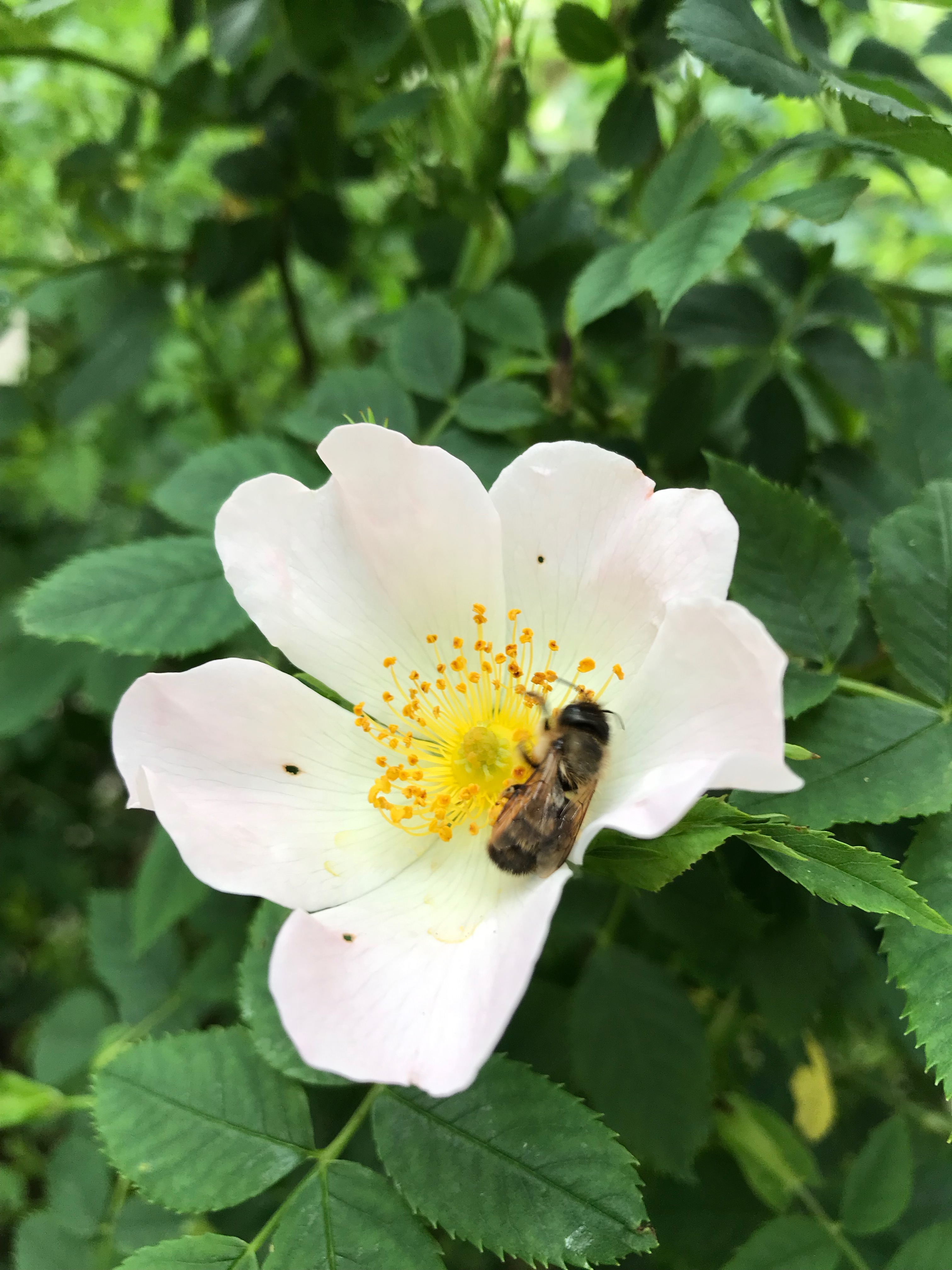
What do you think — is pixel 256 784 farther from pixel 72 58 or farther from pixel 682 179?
pixel 72 58

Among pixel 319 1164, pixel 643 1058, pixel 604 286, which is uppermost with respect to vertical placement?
pixel 604 286

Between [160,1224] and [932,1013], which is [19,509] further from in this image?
[932,1013]

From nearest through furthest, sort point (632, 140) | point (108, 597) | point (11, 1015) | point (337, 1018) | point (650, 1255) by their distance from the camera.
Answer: point (337, 1018) → point (650, 1255) → point (108, 597) → point (632, 140) → point (11, 1015)

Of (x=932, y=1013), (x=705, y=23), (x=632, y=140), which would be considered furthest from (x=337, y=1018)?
(x=632, y=140)

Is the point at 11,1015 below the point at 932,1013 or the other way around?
below

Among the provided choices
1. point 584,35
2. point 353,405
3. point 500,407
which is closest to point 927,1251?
point 500,407

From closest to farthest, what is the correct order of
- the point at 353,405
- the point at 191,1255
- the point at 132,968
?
the point at 191,1255, the point at 353,405, the point at 132,968
